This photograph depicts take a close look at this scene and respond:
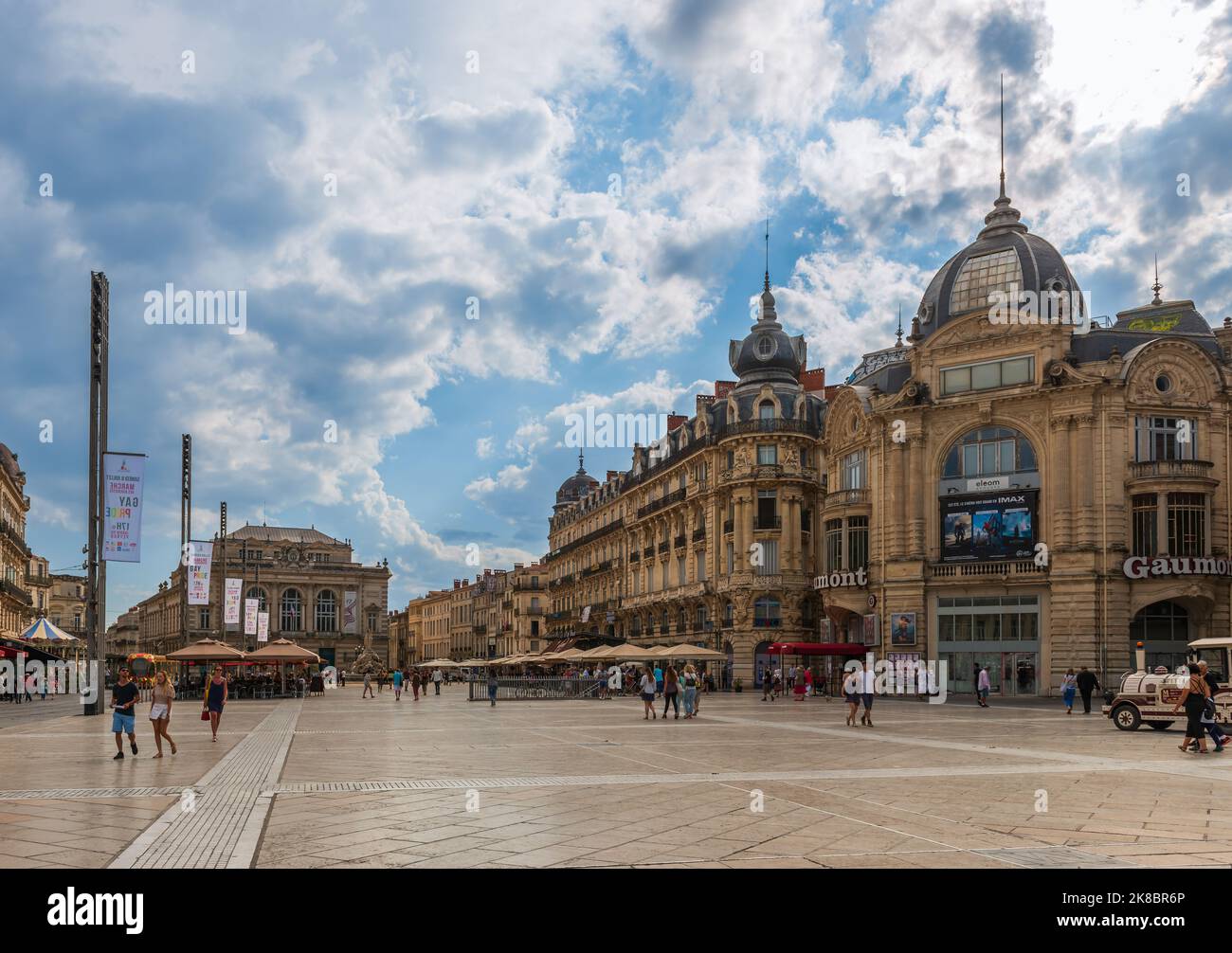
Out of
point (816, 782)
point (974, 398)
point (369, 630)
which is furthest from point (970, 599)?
point (369, 630)

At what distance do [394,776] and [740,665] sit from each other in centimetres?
4588

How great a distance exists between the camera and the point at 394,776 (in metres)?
15.0

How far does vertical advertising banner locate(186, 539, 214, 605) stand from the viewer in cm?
4222

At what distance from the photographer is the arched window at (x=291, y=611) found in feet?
403

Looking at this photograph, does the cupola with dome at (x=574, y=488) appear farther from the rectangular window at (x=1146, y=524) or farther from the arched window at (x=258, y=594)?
the rectangular window at (x=1146, y=524)

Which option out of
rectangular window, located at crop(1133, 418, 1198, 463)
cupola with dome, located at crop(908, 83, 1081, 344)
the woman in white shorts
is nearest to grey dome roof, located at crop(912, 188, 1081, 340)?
cupola with dome, located at crop(908, 83, 1081, 344)

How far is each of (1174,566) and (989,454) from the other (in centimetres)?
821

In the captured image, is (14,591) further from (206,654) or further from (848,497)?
(848,497)

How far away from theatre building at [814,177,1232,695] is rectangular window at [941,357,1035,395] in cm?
6

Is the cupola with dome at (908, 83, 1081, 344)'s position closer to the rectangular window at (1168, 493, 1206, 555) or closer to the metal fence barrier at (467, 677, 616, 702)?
the rectangular window at (1168, 493, 1206, 555)

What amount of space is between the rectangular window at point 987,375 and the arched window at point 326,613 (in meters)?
89.6

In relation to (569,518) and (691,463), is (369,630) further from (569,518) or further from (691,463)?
(691,463)

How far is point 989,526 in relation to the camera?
156 ft

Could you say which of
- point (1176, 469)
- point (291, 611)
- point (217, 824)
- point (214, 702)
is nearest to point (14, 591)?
point (214, 702)
